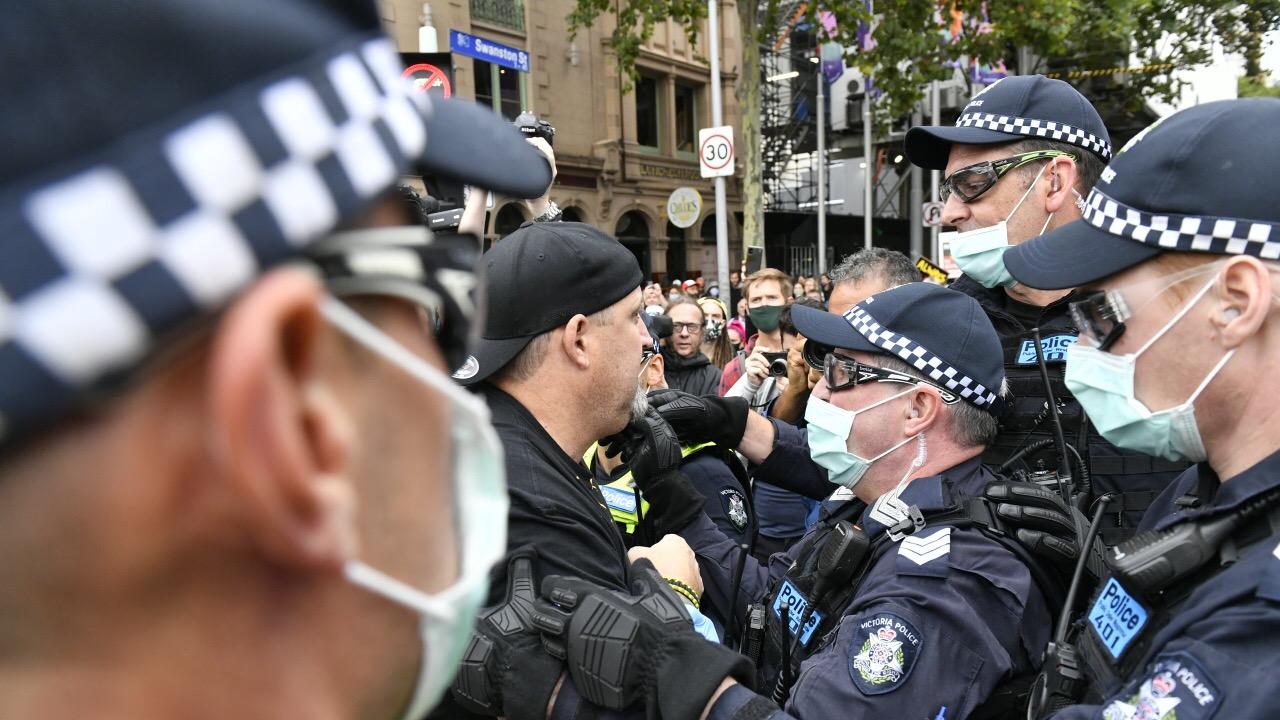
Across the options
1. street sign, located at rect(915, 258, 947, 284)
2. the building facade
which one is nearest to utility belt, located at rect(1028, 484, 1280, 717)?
street sign, located at rect(915, 258, 947, 284)

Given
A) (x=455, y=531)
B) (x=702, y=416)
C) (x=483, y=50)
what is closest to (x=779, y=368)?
(x=702, y=416)

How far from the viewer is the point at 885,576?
210 cm

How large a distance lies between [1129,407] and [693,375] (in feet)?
13.9

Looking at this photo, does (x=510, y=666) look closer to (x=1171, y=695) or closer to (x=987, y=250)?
(x=1171, y=695)

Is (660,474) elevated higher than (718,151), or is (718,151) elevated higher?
(718,151)

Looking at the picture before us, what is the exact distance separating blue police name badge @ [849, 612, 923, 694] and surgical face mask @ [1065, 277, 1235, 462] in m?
0.69

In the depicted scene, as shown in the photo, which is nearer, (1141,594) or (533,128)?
(1141,594)

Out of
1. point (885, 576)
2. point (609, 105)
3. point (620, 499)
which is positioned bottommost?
point (620, 499)

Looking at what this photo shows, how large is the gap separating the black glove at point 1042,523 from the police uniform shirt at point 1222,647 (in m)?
0.53

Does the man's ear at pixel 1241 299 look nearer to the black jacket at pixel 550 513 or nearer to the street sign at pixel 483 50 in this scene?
the black jacket at pixel 550 513

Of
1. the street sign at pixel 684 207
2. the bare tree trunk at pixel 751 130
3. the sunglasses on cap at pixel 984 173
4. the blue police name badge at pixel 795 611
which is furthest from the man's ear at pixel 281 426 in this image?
the bare tree trunk at pixel 751 130

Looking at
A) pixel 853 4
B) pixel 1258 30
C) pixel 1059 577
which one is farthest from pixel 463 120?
pixel 1258 30

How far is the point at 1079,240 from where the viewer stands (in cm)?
187

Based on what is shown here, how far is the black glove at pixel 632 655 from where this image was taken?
165 cm
